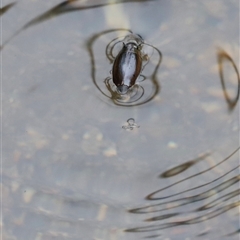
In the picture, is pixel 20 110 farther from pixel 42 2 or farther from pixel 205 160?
pixel 205 160

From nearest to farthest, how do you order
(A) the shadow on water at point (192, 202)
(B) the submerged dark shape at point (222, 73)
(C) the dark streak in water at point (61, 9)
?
(A) the shadow on water at point (192, 202) → (B) the submerged dark shape at point (222, 73) → (C) the dark streak in water at point (61, 9)

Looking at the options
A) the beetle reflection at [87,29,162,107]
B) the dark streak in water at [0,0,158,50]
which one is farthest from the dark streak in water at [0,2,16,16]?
the beetle reflection at [87,29,162,107]

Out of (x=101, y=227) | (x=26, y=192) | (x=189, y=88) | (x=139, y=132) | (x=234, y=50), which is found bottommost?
(x=101, y=227)

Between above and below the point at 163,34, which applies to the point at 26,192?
below

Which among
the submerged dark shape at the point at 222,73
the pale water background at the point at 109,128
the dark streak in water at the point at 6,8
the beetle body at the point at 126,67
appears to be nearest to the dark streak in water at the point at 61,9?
the pale water background at the point at 109,128

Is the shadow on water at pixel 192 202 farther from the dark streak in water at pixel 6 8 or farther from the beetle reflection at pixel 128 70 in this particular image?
the dark streak in water at pixel 6 8

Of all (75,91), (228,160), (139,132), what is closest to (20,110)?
(75,91)

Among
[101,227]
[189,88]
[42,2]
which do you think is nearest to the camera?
[101,227]

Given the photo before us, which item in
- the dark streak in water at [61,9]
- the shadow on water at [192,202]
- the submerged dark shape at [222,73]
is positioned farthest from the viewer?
the dark streak in water at [61,9]
